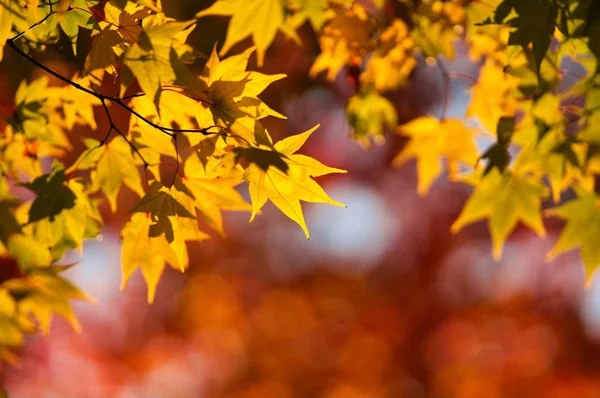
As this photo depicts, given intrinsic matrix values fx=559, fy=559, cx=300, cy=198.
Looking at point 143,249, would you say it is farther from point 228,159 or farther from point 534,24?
point 534,24

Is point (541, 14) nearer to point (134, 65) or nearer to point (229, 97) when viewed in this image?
point (229, 97)

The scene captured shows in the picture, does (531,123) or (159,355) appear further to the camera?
(159,355)

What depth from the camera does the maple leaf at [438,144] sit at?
5.96 feet

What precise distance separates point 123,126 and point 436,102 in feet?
11.1

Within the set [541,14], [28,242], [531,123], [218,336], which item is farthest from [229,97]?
[218,336]

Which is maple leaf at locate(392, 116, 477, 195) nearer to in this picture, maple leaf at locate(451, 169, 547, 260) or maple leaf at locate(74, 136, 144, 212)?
maple leaf at locate(451, 169, 547, 260)

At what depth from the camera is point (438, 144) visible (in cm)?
187

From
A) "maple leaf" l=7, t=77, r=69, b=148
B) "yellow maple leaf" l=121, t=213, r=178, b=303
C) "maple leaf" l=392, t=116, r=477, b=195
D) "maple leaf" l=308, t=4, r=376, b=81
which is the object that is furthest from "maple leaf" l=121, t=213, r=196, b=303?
"maple leaf" l=392, t=116, r=477, b=195

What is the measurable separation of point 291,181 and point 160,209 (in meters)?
0.25

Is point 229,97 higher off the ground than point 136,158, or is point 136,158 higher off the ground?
point 229,97

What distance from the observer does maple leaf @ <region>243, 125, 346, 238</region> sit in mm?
968

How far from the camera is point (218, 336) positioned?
22.0ft

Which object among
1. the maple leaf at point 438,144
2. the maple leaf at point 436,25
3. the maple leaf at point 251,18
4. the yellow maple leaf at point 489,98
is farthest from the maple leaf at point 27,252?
the yellow maple leaf at point 489,98

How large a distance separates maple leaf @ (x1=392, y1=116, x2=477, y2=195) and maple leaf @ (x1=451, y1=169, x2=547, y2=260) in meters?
0.13
